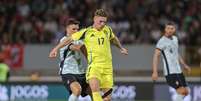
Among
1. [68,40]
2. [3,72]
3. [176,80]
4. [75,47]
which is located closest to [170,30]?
[176,80]

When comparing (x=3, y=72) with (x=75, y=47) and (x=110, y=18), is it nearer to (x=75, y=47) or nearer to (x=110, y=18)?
(x=75, y=47)

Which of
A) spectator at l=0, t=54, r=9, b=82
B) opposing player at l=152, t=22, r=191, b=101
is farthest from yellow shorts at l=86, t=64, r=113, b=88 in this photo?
spectator at l=0, t=54, r=9, b=82

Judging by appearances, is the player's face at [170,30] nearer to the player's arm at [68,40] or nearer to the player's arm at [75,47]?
the player's arm at [75,47]

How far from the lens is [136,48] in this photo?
27422mm

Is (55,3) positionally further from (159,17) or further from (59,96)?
(59,96)

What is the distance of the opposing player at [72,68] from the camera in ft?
47.2

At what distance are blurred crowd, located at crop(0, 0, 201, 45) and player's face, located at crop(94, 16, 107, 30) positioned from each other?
1409cm

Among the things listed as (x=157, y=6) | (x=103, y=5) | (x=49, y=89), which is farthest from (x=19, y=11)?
(x=49, y=89)

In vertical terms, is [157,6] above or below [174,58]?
above

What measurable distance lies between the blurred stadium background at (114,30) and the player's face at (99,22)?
13156 mm

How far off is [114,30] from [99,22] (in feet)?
47.6

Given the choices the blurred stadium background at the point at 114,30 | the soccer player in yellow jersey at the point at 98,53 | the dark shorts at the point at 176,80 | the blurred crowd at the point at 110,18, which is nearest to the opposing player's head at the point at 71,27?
the soccer player in yellow jersey at the point at 98,53

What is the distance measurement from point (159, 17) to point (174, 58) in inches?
499

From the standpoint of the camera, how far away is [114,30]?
90.3 feet
